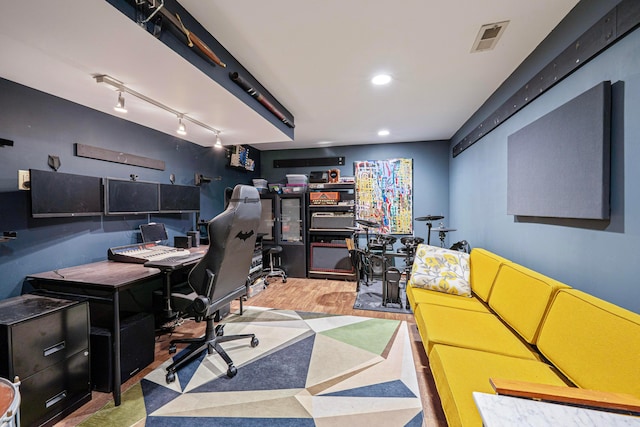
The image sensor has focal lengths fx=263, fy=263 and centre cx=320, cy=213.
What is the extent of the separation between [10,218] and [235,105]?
182 cm

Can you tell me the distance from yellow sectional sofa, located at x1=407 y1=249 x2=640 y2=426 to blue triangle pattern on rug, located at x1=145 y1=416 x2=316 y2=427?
0.84m

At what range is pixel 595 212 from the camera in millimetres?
1355

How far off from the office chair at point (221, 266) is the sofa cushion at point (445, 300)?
5.04 ft

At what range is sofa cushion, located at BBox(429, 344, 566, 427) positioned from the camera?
1060mm

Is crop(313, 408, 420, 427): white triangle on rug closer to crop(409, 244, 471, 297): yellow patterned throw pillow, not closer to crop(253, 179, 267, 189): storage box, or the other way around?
crop(409, 244, 471, 297): yellow patterned throw pillow

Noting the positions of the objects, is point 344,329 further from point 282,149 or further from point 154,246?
point 282,149

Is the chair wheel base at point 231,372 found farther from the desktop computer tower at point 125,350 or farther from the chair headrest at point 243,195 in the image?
the chair headrest at point 243,195

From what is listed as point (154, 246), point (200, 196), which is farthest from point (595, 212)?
point (200, 196)

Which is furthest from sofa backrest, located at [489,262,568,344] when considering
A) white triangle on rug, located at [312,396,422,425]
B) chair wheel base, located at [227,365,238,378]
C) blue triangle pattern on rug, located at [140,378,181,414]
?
blue triangle pattern on rug, located at [140,378,181,414]

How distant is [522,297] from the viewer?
1.69m

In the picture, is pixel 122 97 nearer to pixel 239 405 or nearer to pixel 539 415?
pixel 239 405

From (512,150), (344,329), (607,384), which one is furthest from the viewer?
(344,329)

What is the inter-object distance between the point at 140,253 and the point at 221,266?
1139 mm

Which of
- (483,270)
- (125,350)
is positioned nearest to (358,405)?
(483,270)
